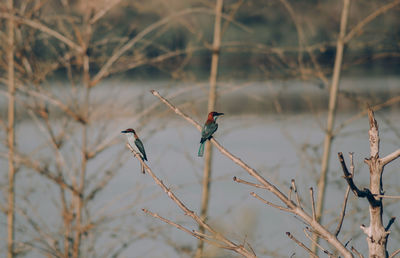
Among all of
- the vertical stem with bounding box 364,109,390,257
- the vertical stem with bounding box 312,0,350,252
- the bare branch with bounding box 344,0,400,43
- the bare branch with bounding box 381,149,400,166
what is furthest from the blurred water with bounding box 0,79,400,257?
the bare branch with bounding box 344,0,400,43

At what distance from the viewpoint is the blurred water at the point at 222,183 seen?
18.2ft

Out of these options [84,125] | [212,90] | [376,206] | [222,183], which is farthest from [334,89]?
[222,183]

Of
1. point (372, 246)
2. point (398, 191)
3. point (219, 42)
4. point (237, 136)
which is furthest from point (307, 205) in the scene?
point (237, 136)

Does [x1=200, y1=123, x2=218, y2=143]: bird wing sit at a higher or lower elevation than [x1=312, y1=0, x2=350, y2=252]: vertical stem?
lower

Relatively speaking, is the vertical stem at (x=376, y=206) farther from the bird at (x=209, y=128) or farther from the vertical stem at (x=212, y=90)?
the vertical stem at (x=212, y=90)

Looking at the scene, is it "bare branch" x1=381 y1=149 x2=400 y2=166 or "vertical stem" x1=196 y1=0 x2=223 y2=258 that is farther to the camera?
"vertical stem" x1=196 y1=0 x2=223 y2=258

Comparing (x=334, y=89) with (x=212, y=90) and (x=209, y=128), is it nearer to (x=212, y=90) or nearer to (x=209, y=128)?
(x=212, y=90)

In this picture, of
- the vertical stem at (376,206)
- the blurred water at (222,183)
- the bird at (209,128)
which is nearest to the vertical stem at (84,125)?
the blurred water at (222,183)

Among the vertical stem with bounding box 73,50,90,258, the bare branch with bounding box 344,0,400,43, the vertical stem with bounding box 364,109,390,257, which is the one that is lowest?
the vertical stem with bounding box 364,109,390,257

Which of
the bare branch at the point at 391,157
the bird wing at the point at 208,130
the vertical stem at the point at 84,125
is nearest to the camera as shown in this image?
the bare branch at the point at 391,157

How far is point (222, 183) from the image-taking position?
15227 millimetres

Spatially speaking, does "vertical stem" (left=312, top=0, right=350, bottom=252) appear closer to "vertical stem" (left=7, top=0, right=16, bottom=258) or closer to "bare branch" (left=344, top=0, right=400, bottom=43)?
"bare branch" (left=344, top=0, right=400, bottom=43)

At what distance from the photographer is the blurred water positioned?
219 inches

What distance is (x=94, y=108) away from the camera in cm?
553
